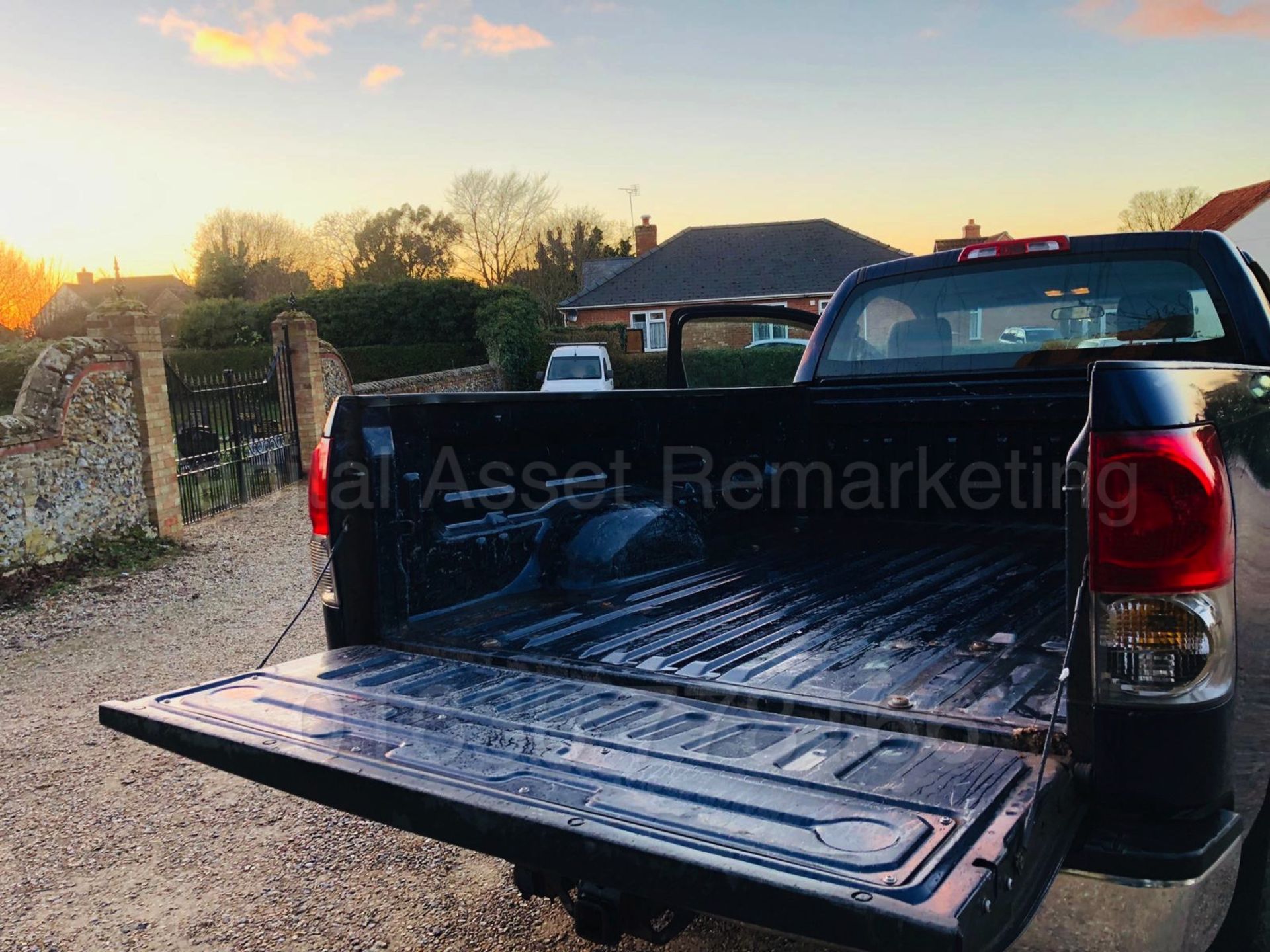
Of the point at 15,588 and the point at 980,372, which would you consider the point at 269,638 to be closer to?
the point at 15,588

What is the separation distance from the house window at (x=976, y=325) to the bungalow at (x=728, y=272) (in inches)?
1325

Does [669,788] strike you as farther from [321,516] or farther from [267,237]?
[267,237]

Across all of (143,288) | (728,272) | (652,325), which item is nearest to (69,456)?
(652,325)

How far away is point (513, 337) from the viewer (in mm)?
28234

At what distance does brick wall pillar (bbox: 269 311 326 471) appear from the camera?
13.9 metres

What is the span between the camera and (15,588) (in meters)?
7.70

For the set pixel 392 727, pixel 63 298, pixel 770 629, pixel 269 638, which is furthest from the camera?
pixel 63 298

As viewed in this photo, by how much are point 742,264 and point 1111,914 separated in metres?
40.6

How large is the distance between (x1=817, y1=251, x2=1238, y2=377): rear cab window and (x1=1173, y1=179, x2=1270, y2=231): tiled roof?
37593mm

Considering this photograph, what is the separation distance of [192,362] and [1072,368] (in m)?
29.6

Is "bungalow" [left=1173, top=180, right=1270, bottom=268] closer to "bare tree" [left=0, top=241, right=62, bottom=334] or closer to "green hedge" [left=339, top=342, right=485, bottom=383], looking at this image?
"green hedge" [left=339, top=342, right=485, bottom=383]

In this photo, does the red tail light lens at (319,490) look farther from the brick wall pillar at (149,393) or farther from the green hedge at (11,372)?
the green hedge at (11,372)

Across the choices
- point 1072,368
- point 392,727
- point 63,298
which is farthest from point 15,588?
point 63,298

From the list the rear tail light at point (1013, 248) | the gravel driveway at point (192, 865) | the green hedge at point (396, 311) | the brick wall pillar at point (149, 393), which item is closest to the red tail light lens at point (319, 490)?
the gravel driveway at point (192, 865)
